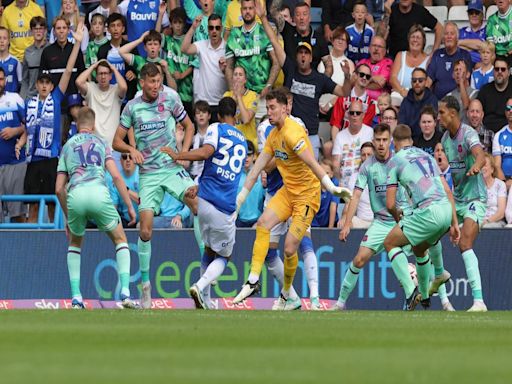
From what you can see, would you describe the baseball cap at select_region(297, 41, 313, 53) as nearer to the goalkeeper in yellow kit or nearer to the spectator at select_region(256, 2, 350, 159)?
the spectator at select_region(256, 2, 350, 159)

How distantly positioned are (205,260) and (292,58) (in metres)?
6.20

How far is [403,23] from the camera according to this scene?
22.8 m

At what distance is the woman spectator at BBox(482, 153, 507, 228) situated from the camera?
1962 cm

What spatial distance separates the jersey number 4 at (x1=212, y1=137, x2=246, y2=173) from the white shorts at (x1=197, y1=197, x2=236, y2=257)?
1.67 ft

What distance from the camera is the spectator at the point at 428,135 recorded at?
1923 centimetres

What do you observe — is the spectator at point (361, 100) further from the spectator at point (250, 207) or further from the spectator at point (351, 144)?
the spectator at point (250, 207)

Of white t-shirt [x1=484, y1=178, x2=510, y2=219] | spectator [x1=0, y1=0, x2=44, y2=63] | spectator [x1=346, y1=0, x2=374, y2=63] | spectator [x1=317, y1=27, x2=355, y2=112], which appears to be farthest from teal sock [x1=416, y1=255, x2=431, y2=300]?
spectator [x1=0, y1=0, x2=44, y2=63]

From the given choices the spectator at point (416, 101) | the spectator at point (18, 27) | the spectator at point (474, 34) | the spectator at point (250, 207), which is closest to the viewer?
the spectator at point (250, 207)

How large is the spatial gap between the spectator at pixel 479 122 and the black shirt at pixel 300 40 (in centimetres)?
305

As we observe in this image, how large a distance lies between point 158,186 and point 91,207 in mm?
1124

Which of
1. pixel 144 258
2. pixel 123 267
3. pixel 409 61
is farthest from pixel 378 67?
pixel 123 267

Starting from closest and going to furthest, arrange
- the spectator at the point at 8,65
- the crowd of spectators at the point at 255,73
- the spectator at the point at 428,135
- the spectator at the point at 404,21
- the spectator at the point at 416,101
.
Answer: the spectator at the point at 428,135, the crowd of spectators at the point at 255,73, the spectator at the point at 416,101, the spectator at the point at 8,65, the spectator at the point at 404,21

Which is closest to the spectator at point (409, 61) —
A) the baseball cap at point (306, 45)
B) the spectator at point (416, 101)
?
the spectator at point (416, 101)

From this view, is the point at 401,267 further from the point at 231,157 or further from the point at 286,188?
the point at 231,157
